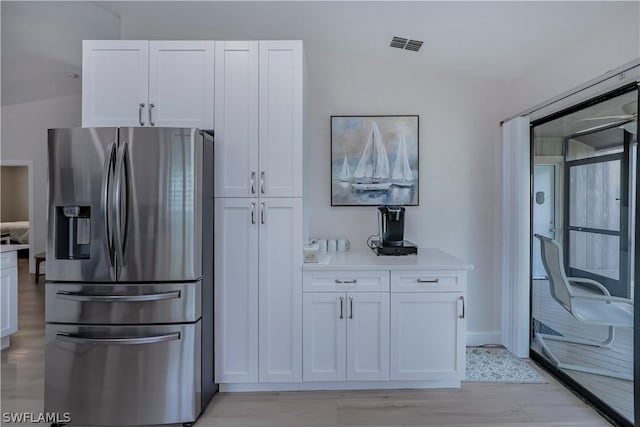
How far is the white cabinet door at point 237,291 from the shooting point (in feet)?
7.97

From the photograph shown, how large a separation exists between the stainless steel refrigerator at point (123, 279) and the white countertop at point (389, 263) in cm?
91

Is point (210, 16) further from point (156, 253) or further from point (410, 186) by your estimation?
point (410, 186)

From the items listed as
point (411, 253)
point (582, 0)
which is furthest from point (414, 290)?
point (582, 0)

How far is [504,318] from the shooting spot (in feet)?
10.5

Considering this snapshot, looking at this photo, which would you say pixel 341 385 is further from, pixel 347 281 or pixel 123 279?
pixel 123 279

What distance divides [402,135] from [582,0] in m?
1.54

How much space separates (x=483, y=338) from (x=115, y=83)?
3.76 metres

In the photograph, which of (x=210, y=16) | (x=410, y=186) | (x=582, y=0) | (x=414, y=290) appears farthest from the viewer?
(x=410, y=186)

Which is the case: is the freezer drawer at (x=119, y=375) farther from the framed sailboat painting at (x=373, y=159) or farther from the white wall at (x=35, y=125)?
the white wall at (x=35, y=125)

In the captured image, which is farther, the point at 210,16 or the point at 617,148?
the point at 210,16

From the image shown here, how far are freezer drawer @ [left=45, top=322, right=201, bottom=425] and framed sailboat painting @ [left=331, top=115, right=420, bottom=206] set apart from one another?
1871 mm

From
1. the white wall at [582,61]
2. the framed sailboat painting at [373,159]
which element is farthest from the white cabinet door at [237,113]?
the white wall at [582,61]

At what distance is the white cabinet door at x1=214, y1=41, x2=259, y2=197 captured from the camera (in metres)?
2.44

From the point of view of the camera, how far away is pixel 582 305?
252 centimetres
